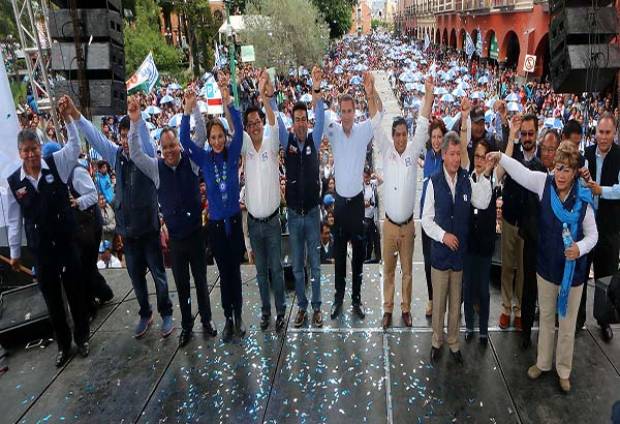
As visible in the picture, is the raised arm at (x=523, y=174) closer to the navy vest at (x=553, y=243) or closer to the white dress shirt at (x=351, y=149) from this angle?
the navy vest at (x=553, y=243)

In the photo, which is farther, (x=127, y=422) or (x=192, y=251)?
(x=192, y=251)

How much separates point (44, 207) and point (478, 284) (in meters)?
3.56

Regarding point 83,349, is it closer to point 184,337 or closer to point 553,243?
point 184,337

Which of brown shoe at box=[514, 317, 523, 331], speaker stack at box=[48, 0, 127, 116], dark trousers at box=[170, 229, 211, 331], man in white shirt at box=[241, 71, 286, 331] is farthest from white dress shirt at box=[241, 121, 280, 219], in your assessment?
brown shoe at box=[514, 317, 523, 331]

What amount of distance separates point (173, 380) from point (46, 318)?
158cm

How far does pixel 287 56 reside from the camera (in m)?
27.3

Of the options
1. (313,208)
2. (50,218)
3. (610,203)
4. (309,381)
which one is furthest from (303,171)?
(610,203)

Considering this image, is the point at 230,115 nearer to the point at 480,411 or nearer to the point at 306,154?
the point at 306,154

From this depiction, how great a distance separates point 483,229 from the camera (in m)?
3.86

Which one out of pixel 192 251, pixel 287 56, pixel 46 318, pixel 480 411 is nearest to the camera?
pixel 480 411

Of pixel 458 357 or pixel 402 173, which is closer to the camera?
pixel 458 357

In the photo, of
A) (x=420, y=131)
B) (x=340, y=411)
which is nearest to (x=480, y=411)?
(x=340, y=411)

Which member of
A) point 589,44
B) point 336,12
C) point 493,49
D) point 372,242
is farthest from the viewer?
point 336,12

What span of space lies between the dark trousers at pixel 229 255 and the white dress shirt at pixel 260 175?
0.21m
